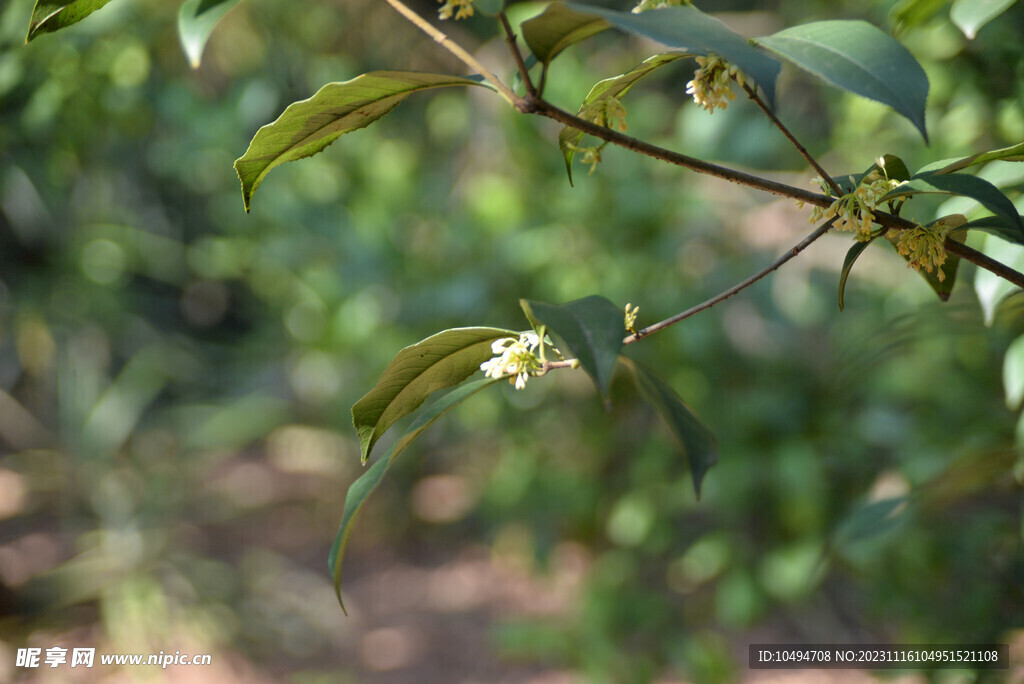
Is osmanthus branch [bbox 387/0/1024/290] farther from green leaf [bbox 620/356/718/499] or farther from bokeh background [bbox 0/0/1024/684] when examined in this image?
bokeh background [bbox 0/0/1024/684]

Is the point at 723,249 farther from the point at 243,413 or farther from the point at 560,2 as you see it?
the point at 243,413

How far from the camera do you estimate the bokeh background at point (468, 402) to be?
929mm

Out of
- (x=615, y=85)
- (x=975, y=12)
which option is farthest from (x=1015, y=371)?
(x=615, y=85)

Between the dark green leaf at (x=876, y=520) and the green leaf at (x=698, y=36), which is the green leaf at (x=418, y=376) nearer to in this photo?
the green leaf at (x=698, y=36)

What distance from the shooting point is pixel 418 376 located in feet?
0.96

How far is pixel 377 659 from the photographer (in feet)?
4.55

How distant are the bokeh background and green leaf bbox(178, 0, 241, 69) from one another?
487 millimetres

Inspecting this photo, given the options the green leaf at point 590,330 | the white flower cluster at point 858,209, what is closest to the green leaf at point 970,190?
the white flower cluster at point 858,209

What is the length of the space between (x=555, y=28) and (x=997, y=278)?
1.01 feet

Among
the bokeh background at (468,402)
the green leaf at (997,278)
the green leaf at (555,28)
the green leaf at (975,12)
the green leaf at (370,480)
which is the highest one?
the bokeh background at (468,402)

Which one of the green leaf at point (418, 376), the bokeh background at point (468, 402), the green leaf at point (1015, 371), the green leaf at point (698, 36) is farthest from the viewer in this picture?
the bokeh background at point (468, 402)

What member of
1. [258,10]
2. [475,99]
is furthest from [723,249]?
[258,10]

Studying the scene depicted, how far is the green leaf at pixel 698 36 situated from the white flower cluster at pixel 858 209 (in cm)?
8

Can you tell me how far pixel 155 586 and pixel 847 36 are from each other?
1.52 meters
